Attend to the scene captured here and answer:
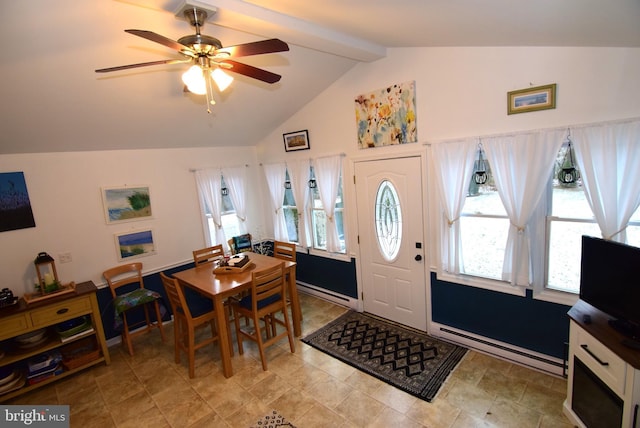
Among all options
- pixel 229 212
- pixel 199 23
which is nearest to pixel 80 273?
pixel 229 212

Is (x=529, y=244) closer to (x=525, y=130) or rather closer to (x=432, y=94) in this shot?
(x=525, y=130)

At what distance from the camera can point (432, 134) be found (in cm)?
308

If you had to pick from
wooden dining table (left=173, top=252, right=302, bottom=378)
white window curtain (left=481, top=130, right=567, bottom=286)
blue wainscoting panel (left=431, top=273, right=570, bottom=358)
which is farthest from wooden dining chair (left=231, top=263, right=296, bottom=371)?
white window curtain (left=481, top=130, right=567, bottom=286)

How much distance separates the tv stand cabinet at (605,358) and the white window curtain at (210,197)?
4.06 m

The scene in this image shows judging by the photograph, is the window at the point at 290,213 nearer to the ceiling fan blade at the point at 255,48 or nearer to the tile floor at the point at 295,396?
the tile floor at the point at 295,396

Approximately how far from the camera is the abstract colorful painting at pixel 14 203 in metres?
3.06

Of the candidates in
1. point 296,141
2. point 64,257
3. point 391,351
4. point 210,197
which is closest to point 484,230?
point 391,351

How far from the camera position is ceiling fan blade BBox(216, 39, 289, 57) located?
1.67 meters

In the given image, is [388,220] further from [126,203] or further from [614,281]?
[126,203]

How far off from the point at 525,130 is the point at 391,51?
153 centimetres

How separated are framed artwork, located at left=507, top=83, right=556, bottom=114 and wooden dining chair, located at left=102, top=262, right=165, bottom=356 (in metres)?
4.06

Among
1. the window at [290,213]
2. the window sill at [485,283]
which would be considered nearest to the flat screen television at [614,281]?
the window sill at [485,283]

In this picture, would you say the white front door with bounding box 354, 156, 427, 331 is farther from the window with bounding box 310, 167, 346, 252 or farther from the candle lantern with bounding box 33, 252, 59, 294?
the candle lantern with bounding box 33, 252, 59, 294

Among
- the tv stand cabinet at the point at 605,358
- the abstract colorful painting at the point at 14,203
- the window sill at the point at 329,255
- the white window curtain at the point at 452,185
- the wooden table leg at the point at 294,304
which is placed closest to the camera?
the tv stand cabinet at the point at 605,358
